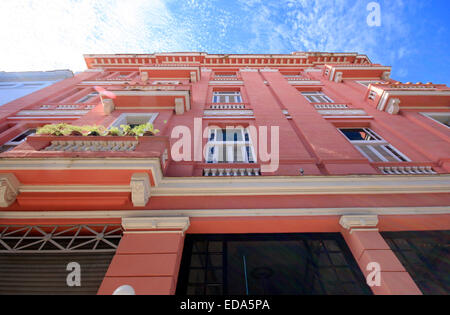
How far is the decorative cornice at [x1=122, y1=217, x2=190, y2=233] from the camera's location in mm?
5094

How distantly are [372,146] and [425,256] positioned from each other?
4.90m

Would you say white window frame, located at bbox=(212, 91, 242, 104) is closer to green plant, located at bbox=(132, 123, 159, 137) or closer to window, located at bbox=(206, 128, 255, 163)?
window, located at bbox=(206, 128, 255, 163)

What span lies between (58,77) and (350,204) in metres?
22.3

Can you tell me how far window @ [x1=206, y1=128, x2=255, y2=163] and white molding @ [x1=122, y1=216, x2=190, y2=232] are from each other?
329 centimetres

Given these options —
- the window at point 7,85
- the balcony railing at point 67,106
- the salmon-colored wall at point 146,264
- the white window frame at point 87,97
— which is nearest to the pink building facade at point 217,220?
the salmon-colored wall at point 146,264

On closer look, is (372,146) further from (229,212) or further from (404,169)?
(229,212)

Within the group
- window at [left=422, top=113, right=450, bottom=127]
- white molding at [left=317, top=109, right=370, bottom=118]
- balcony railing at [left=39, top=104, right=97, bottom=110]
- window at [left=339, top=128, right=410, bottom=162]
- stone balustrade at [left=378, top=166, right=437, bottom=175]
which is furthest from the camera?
balcony railing at [left=39, top=104, right=97, bottom=110]

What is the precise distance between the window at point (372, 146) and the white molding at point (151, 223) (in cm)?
799

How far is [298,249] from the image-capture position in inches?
224

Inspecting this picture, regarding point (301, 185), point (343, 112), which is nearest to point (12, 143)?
point (301, 185)

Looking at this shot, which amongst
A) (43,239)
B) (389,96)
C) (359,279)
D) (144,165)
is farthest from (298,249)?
(389,96)

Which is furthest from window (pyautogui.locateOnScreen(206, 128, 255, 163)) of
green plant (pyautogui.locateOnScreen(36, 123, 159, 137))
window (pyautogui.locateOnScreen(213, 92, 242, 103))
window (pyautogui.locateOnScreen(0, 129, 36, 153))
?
window (pyautogui.locateOnScreen(0, 129, 36, 153))

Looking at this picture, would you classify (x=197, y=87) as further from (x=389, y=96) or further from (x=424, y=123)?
(x=424, y=123)

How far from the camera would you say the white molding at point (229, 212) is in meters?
5.36
